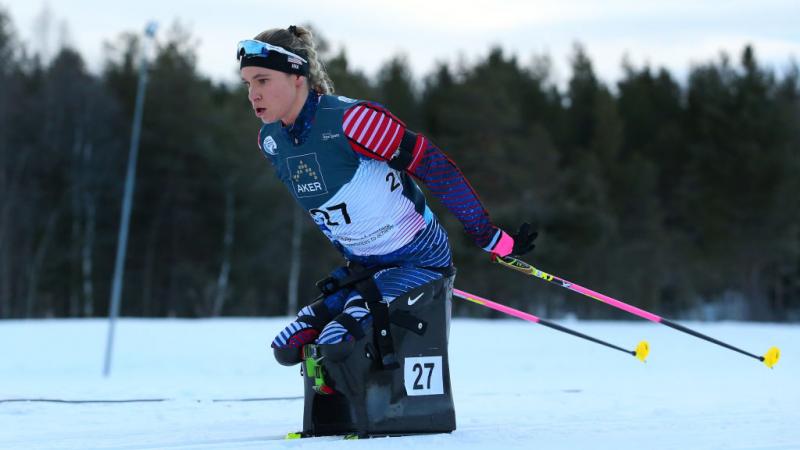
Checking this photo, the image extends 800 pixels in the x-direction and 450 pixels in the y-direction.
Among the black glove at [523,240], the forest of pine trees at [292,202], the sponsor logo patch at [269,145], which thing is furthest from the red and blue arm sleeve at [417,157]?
the forest of pine trees at [292,202]

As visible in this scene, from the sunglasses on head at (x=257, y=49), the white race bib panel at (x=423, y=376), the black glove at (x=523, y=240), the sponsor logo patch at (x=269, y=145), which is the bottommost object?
the white race bib panel at (x=423, y=376)

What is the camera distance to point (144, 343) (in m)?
15.3

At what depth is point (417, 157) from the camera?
3.71m

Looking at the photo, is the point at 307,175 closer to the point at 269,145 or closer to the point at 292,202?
the point at 269,145

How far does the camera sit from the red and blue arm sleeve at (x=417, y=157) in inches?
142

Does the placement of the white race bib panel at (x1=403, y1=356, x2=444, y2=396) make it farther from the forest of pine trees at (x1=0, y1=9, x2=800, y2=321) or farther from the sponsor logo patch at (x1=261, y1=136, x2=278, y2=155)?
the forest of pine trees at (x1=0, y1=9, x2=800, y2=321)

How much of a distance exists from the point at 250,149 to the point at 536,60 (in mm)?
17441

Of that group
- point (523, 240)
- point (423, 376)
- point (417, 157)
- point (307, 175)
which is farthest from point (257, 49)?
point (423, 376)

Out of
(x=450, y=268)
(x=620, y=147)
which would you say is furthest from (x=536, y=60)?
(x=450, y=268)

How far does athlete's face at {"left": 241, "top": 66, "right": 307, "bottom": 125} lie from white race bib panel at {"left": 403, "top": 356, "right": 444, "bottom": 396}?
1084 millimetres

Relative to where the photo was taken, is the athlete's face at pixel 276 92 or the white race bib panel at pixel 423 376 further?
the white race bib panel at pixel 423 376

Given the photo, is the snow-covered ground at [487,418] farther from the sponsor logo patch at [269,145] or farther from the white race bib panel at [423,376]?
the sponsor logo patch at [269,145]

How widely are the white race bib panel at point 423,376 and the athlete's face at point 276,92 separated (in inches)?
42.7

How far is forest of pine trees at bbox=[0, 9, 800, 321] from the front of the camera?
30672 millimetres
